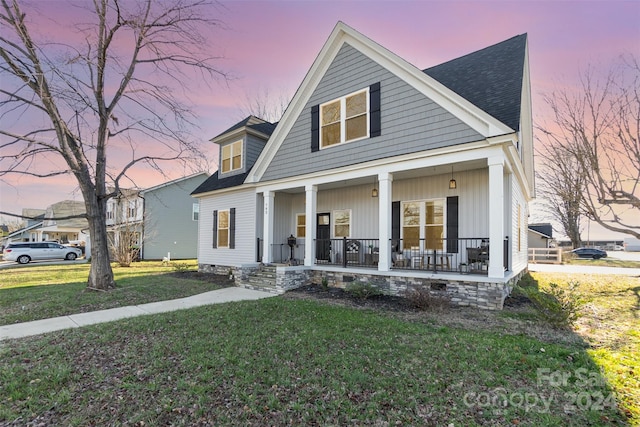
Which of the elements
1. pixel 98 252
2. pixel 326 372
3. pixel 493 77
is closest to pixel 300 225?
pixel 98 252

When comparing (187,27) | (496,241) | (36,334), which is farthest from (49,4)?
(496,241)

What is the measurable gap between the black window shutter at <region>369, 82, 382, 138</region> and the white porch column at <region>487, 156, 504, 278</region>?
11.3 feet

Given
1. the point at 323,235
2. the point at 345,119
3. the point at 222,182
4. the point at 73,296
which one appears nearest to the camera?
the point at 73,296

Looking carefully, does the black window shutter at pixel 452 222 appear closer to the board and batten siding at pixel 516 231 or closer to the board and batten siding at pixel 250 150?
the board and batten siding at pixel 516 231

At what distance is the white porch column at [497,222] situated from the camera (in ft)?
22.8

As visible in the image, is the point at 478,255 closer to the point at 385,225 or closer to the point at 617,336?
the point at 385,225

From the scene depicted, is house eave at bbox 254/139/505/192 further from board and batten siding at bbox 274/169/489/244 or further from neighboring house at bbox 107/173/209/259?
neighboring house at bbox 107/173/209/259

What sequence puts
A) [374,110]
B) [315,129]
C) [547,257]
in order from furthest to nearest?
1. [547,257]
2. [315,129]
3. [374,110]

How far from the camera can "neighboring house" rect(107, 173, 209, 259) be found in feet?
75.6

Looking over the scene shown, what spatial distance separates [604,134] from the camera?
1266 cm

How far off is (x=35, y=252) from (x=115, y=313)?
73.5 ft

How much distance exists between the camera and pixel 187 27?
951 cm

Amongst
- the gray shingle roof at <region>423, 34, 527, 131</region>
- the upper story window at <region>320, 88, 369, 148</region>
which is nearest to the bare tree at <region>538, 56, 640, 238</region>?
the gray shingle roof at <region>423, 34, 527, 131</region>

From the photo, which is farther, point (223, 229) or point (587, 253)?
point (587, 253)
